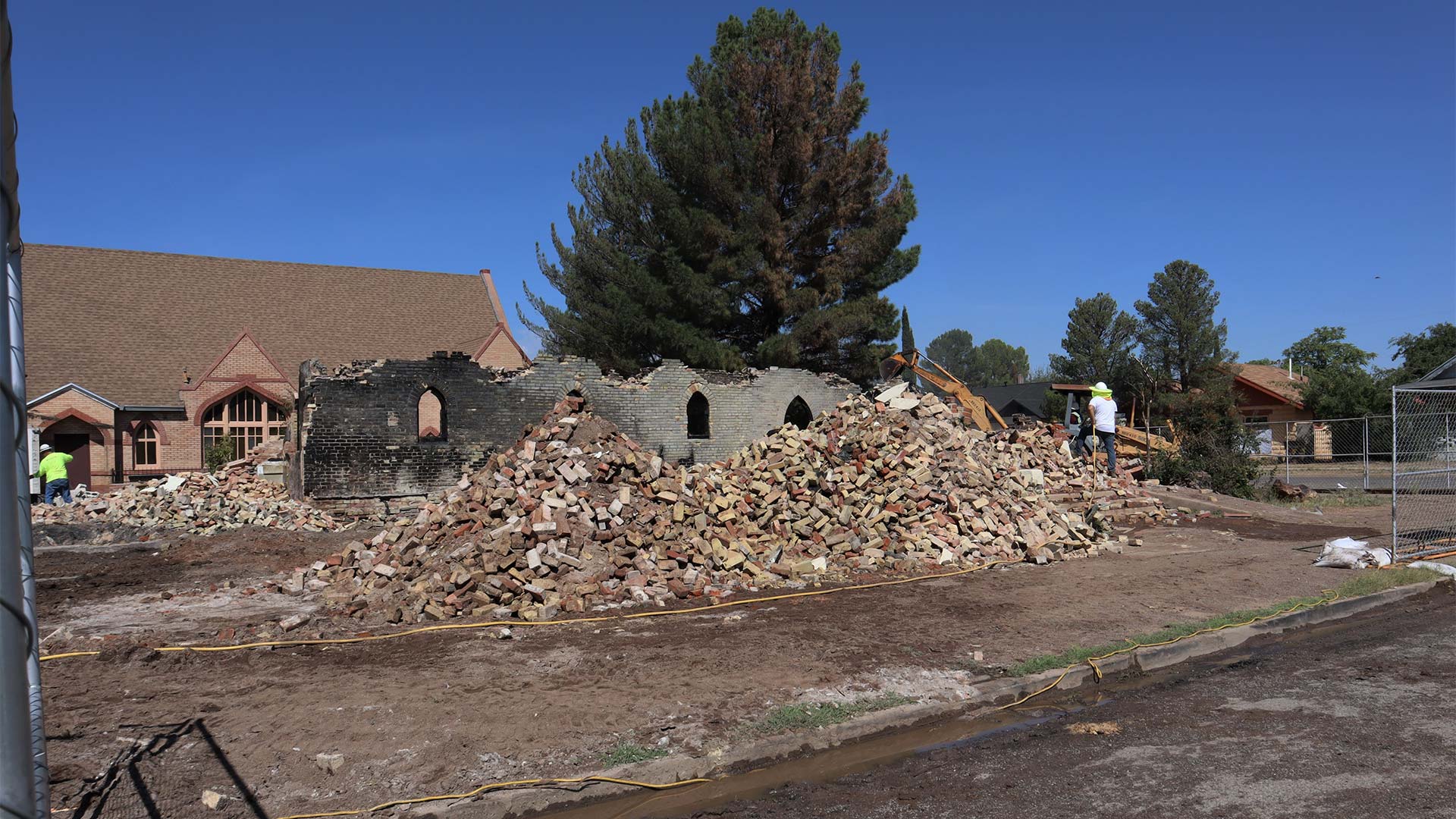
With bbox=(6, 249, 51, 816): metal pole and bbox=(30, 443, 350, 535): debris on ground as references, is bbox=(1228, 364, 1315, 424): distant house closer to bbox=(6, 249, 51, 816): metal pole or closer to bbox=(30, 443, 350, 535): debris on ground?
bbox=(30, 443, 350, 535): debris on ground

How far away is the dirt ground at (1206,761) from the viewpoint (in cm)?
464

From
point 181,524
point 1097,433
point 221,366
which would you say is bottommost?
point 181,524

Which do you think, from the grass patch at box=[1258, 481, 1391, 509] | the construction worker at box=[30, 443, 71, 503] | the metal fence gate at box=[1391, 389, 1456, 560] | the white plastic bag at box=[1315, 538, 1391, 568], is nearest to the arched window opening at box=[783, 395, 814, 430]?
the grass patch at box=[1258, 481, 1391, 509]

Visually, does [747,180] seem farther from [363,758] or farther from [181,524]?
[363,758]

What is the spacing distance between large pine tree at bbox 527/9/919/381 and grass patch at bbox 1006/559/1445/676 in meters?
16.4

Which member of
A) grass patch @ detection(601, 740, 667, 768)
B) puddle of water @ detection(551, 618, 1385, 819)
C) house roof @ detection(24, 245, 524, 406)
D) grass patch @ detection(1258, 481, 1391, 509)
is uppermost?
house roof @ detection(24, 245, 524, 406)

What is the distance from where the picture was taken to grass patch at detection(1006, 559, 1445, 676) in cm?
717

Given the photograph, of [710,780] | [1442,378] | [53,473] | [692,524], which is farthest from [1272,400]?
[53,473]

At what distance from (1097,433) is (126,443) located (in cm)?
2861

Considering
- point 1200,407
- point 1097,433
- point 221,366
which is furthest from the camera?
point 1200,407

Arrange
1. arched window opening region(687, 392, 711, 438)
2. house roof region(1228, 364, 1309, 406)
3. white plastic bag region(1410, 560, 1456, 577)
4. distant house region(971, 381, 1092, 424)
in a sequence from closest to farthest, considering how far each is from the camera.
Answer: white plastic bag region(1410, 560, 1456, 577) → arched window opening region(687, 392, 711, 438) → house roof region(1228, 364, 1309, 406) → distant house region(971, 381, 1092, 424)

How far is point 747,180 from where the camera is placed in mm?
25406

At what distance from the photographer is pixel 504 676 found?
6.95 m

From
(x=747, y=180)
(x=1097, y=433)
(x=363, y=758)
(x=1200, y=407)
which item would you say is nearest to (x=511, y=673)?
(x=363, y=758)
